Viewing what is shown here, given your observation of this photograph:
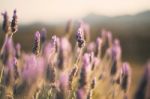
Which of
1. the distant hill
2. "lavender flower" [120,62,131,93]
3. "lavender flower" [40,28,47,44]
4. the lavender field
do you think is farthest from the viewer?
the distant hill

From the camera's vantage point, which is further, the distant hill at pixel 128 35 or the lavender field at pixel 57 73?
the distant hill at pixel 128 35

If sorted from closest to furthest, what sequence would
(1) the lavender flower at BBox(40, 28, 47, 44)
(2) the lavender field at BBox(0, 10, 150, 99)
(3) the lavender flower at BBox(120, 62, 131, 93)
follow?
(2) the lavender field at BBox(0, 10, 150, 99) → (3) the lavender flower at BBox(120, 62, 131, 93) → (1) the lavender flower at BBox(40, 28, 47, 44)

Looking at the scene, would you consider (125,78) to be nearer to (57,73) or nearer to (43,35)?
(57,73)

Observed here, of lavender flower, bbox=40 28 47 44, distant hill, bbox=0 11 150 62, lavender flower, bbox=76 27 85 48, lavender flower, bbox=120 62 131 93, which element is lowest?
lavender flower, bbox=120 62 131 93

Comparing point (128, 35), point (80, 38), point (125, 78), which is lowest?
→ point (125, 78)

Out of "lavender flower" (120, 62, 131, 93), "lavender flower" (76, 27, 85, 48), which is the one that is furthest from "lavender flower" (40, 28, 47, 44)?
"lavender flower" (120, 62, 131, 93)

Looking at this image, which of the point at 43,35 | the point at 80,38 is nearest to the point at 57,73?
the point at 80,38

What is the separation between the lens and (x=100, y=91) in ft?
7.93

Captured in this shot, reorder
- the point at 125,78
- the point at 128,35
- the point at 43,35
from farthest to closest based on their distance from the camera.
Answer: the point at 128,35 → the point at 43,35 → the point at 125,78

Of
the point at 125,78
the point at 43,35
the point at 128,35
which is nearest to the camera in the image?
the point at 125,78

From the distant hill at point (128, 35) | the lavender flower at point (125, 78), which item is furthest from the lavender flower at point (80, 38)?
the distant hill at point (128, 35)

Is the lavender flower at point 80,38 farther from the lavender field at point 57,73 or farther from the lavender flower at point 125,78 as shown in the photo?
the lavender flower at point 125,78

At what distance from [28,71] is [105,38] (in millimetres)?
1144

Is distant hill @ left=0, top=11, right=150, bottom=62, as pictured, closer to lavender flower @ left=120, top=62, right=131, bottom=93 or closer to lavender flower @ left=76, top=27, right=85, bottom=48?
lavender flower @ left=76, top=27, right=85, bottom=48
